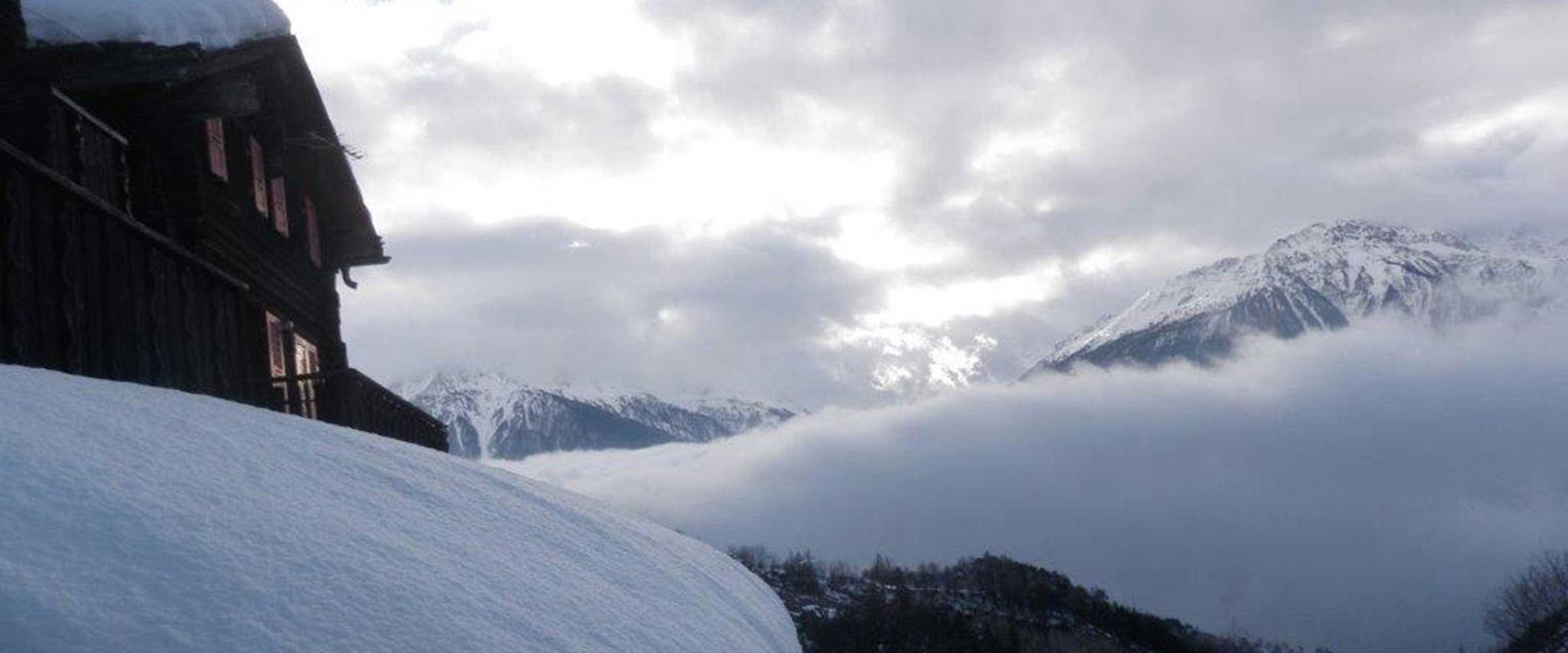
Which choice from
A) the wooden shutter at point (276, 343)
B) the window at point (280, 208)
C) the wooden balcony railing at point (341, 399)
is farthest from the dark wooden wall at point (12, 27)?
the window at point (280, 208)

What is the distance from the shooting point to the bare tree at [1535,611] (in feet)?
291

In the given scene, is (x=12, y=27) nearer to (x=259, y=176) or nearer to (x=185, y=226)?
(x=185, y=226)

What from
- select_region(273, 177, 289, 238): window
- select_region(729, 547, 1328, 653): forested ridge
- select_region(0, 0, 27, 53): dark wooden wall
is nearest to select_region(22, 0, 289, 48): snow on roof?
select_region(0, 0, 27, 53): dark wooden wall

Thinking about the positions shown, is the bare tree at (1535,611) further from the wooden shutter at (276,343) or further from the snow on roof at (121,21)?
the snow on roof at (121,21)

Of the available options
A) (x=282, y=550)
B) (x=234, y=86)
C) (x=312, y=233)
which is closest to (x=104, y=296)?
(x=282, y=550)

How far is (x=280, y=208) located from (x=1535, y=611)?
105776 millimetres

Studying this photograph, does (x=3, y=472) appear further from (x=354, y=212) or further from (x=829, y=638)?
(x=354, y=212)

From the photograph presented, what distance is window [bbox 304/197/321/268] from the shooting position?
71.8ft

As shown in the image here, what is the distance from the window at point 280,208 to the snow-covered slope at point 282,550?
45.1 ft

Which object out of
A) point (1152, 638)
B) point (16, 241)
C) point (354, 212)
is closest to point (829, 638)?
point (16, 241)

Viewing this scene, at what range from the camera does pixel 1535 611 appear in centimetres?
10625

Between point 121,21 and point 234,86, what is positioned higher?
point 234,86

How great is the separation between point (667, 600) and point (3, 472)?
237 centimetres

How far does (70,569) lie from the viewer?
11.7 feet
